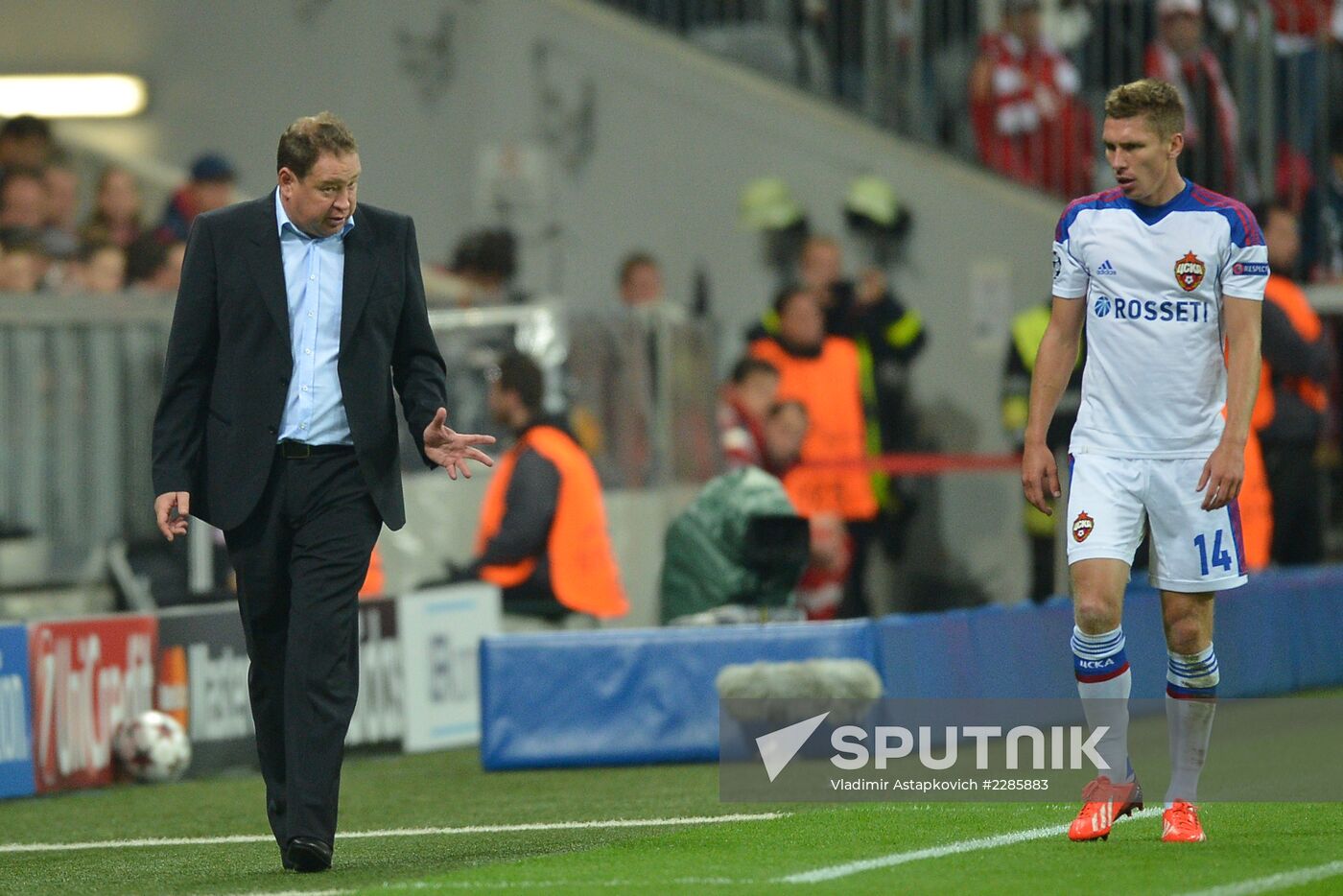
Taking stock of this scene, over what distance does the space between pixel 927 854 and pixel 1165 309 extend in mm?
1667

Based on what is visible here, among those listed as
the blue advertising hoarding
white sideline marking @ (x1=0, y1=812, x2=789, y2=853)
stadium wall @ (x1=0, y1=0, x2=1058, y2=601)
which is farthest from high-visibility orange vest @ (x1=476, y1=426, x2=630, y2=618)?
white sideline marking @ (x1=0, y1=812, x2=789, y2=853)

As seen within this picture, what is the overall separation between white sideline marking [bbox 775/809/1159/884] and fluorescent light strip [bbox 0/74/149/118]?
14624 mm

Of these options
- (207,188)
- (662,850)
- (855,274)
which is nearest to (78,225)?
(207,188)

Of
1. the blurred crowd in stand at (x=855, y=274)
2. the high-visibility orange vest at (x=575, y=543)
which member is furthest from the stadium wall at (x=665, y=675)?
the high-visibility orange vest at (x=575, y=543)

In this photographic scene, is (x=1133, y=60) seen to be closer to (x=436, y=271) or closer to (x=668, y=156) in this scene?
(x=668, y=156)

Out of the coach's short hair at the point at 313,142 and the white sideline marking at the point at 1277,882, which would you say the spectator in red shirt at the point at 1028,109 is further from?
the white sideline marking at the point at 1277,882

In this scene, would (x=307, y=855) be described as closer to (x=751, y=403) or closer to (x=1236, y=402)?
(x=1236, y=402)

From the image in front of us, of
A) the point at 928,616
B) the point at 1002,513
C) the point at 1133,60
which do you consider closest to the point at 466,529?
the point at 1002,513

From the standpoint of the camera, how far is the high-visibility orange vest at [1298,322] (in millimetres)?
13484

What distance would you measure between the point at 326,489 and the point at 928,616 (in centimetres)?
432

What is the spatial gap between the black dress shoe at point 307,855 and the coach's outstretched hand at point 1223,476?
2.64 meters

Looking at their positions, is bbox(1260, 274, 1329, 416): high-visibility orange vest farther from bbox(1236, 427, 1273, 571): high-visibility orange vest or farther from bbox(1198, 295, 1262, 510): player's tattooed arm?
bbox(1198, 295, 1262, 510): player's tattooed arm

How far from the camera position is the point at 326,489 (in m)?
7.05

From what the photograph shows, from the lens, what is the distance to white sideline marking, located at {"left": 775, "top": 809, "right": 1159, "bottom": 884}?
6391 millimetres
